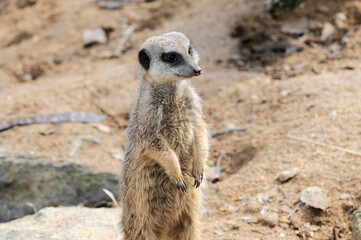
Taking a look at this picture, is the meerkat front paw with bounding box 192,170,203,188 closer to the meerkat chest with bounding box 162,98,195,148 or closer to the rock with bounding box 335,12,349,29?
the meerkat chest with bounding box 162,98,195,148

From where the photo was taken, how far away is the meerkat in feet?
8.95

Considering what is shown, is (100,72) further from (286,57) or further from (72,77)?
(286,57)

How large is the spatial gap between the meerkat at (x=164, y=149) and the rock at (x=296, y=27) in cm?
A: 329

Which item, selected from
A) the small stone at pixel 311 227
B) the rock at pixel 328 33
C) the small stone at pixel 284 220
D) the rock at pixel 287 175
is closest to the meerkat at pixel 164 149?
the small stone at pixel 284 220

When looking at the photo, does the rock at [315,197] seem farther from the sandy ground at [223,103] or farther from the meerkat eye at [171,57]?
the meerkat eye at [171,57]

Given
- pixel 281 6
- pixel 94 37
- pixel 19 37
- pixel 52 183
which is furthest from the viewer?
pixel 19 37

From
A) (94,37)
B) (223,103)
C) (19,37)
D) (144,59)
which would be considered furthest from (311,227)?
(19,37)

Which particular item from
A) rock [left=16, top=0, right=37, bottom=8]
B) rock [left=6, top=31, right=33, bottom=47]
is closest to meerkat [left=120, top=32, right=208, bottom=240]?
rock [left=6, top=31, right=33, bottom=47]

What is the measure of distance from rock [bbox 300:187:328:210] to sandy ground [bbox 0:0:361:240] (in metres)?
0.05

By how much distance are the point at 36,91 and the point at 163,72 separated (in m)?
3.14

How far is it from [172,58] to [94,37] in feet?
14.3

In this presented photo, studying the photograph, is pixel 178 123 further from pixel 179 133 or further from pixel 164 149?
pixel 164 149

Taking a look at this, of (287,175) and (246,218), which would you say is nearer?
(246,218)

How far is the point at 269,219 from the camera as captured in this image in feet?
10.6
